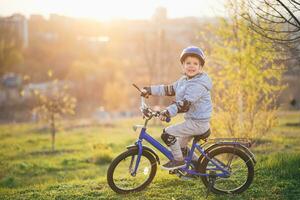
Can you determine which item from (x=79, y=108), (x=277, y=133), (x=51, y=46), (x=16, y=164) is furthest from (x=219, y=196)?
(x=51, y=46)

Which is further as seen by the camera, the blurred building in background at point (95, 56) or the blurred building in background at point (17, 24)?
the blurred building in background at point (17, 24)

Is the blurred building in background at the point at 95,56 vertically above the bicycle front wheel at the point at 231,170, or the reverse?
the blurred building in background at the point at 95,56

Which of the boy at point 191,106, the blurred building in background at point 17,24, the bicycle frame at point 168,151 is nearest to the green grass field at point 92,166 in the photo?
the bicycle frame at point 168,151

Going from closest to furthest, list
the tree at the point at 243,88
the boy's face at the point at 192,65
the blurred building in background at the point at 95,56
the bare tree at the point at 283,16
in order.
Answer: the boy's face at the point at 192,65, the bare tree at the point at 283,16, the tree at the point at 243,88, the blurred building in background at the point at 95,56

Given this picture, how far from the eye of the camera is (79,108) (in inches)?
1458

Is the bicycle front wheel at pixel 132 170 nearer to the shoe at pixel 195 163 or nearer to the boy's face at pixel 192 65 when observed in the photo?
the shoe at pixel 195 163

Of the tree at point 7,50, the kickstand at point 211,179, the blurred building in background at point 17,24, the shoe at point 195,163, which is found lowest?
the kickstand at point 211,179

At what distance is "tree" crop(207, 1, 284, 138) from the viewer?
9617 millimetres

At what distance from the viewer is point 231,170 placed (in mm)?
5887

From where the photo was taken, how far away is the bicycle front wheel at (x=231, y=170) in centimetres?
572

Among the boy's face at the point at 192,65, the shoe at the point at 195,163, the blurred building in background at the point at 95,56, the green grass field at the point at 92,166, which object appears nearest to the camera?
the boy's face at the point at 192,65

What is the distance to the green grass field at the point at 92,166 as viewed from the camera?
611 centimetres

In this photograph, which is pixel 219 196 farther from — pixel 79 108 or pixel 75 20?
pixel 75 20

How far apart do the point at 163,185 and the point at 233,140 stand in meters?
1.30
